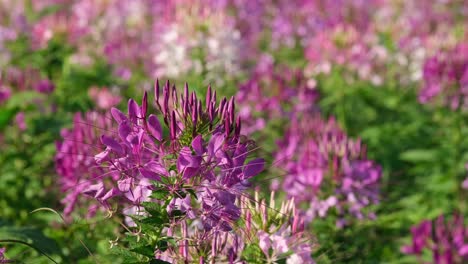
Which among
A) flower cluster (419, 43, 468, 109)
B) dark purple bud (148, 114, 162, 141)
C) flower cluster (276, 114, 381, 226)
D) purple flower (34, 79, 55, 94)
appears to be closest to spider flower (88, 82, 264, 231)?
dark purple bud (148, 114, 162, 141)

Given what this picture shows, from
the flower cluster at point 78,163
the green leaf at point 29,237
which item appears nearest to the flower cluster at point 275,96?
the flower cluster at point 78,163

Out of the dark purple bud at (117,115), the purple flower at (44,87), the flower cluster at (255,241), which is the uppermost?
the purple flower at (44,87)

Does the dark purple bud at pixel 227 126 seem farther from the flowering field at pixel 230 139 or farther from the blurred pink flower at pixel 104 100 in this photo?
the blurred pink flower at pixel 104 100

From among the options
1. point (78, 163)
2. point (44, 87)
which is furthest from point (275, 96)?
point (78, 163)

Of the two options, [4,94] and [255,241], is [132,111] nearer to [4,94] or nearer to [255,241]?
[255,241]

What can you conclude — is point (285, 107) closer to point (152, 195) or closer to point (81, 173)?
point (81, 173)
